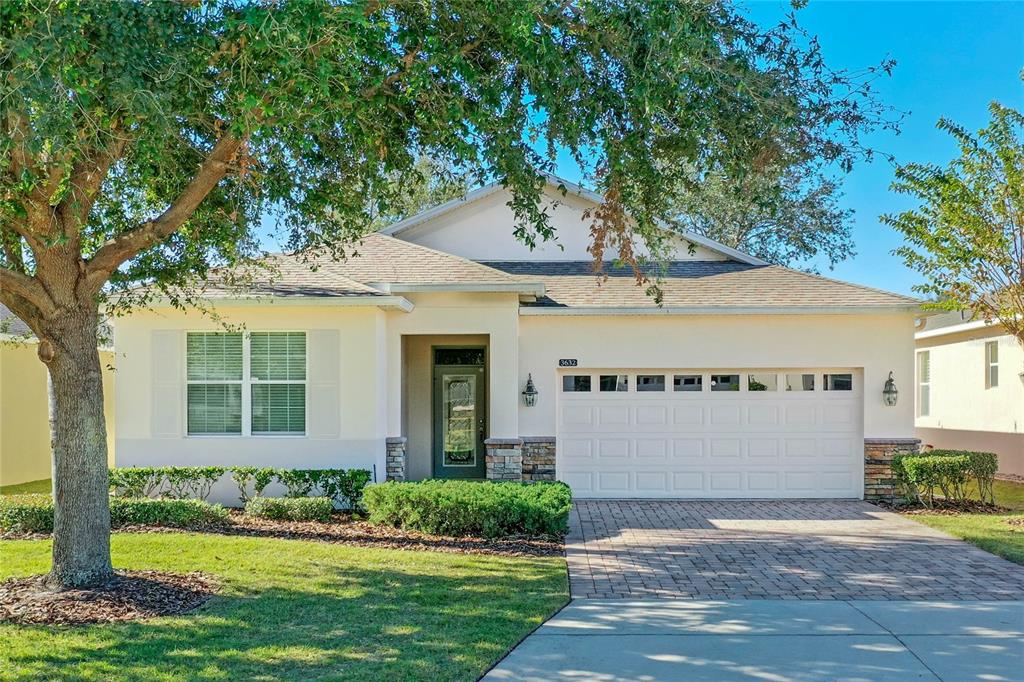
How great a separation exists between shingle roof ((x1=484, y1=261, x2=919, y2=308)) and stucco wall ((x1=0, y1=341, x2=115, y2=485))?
8701 millimetres

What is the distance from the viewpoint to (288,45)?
614cm

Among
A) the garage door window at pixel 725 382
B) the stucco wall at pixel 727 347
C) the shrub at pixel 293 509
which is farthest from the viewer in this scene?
the garage door window at pixel 725 382

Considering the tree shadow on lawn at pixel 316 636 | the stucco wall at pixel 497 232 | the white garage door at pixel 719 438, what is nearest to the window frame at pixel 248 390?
the white garage door at pixel 719 438

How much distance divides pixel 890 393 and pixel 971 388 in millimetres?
6736

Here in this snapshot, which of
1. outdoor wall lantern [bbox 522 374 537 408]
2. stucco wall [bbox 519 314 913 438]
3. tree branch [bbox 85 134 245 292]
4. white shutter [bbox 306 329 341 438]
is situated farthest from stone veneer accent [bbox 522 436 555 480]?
tree branch [bbox 85 134 245 292]

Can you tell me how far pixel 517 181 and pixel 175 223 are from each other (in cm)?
332

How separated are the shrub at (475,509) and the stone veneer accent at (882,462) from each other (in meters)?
5.84

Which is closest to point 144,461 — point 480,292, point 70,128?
point 480,292

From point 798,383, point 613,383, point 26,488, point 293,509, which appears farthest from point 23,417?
point 798,383

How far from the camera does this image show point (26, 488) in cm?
1552

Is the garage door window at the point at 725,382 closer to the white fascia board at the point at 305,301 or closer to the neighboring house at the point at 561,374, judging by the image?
the neighboring house at the point at 561,374

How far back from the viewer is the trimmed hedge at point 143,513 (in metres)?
10.4

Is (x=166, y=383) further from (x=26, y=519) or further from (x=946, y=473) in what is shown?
(x=946, y=473)

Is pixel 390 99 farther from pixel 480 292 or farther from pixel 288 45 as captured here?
pixel 480 292
